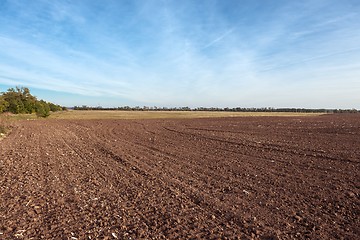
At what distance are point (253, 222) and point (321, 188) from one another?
10.9 ft

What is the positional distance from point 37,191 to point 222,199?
17.4 ft

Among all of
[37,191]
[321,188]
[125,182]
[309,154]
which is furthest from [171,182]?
[309,154]

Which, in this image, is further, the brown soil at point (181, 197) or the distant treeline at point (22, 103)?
the distant treeline at point (22, 103)

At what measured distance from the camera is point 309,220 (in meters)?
5.40

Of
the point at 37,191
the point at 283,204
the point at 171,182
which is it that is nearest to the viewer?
the point at 283,204

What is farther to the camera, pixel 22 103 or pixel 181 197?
pixel 22 103

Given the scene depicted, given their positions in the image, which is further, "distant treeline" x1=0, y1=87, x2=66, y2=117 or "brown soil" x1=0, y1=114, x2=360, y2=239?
"distant treeline" x1=0, y1=87, x2=66, y2=117

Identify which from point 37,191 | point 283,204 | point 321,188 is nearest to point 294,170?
point 321,188

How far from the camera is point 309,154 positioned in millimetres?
12602

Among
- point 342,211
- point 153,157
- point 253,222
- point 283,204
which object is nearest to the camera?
point 253,222

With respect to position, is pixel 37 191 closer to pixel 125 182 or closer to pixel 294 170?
pixel 125 182

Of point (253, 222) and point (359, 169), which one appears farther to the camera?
point (359, 169)

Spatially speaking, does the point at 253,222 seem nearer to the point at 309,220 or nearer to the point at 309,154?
the point at 309,220

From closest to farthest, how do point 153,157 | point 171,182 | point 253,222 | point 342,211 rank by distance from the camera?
point 253,222 < point 342,211 < point 171,182 < point 153,157
